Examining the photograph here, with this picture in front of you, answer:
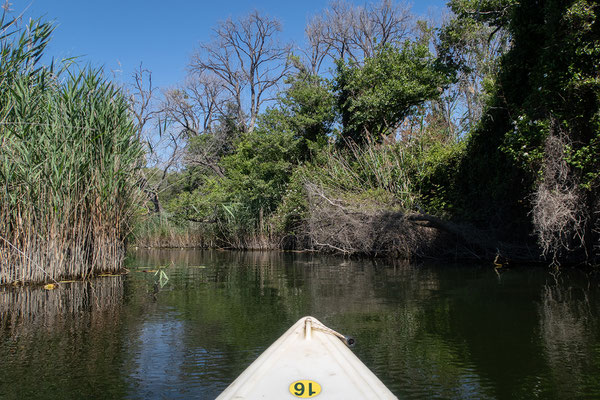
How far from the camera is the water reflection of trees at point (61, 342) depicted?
171 inches

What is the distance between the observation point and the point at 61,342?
5.82 metres

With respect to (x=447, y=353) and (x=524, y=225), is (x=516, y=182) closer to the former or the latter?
(x=524, y=225)

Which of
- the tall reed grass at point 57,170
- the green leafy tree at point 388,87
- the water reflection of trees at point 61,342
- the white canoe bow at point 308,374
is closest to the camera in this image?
the white canoe bow at point 308,374

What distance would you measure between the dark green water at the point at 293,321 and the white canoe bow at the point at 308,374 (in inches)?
35.4

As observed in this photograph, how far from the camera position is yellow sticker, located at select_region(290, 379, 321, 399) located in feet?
10.1

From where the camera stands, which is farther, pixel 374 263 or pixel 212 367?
pixel 374 263

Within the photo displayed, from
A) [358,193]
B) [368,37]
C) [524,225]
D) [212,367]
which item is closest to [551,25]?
[524,225]

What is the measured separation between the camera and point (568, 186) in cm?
1077

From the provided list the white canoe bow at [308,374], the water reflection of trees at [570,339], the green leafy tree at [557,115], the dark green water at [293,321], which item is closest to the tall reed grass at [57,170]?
the dark green water at [293,321]

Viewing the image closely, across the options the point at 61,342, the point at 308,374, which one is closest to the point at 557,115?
the point at 308,374

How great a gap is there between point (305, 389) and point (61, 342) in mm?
4020

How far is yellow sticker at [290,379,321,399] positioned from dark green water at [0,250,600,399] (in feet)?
4.04

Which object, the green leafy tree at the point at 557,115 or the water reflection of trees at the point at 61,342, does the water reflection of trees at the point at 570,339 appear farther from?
the water reflection of trees at the point at 61,342

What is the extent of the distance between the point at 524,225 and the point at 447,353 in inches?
390
